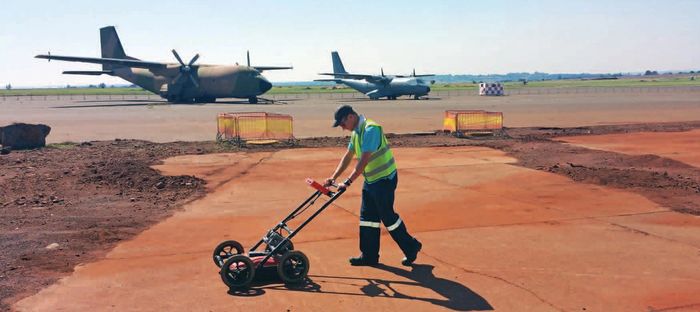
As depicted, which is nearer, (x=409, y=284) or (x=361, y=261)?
(x=409, y=284)

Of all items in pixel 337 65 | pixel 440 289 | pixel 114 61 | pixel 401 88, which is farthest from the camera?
pixel 337 65

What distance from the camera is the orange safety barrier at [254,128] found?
810 inches

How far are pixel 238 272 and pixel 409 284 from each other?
1729mm

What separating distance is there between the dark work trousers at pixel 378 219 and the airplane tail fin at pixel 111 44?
54.9 meters

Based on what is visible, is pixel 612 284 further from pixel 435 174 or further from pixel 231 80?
pixel 231 80

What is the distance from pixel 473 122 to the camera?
976 inches

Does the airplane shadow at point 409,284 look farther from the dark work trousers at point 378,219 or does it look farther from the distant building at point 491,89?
the distant building at point 491,89

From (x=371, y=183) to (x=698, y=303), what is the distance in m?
3.31

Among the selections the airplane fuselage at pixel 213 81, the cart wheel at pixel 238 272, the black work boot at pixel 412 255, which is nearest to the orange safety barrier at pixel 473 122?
the black work boot at pixel 412 255

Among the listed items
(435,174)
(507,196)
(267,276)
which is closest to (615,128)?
(435,174)

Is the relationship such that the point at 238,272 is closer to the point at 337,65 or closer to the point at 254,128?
the point at 254,128

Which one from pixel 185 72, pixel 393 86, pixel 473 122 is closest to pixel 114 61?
pixel 185 72

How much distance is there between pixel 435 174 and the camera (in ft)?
43.6

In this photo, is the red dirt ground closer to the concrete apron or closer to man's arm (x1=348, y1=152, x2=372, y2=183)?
the concrete apron
